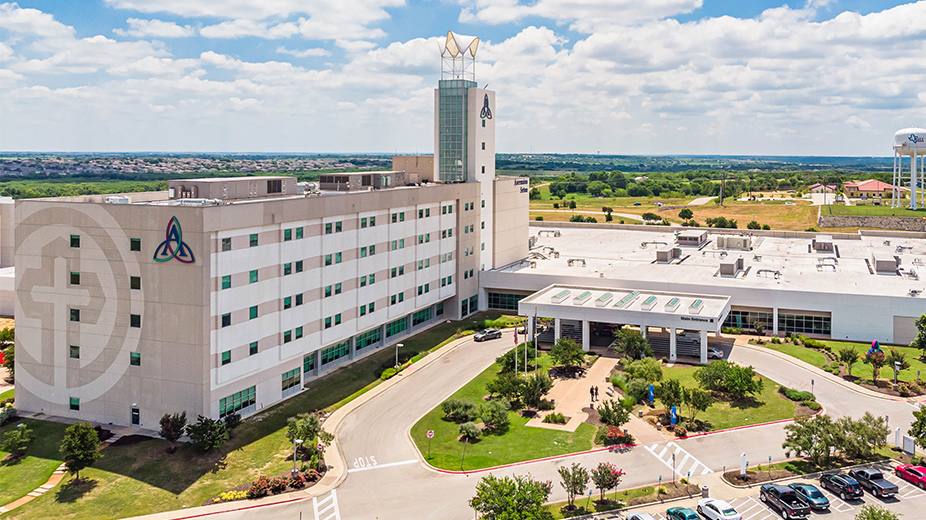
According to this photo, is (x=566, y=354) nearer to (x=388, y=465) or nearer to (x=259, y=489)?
(x=388, y=465)

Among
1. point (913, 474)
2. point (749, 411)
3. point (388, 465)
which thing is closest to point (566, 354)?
point (749, 411)

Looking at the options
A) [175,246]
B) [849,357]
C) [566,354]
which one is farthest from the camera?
[566,354]

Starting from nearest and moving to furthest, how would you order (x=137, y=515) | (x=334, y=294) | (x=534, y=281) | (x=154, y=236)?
(x=137, y=515), (x=154, y=236), (x=334, y=294), (x=534, y=281)

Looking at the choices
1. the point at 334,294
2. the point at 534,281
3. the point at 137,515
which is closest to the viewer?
the point at 137,515

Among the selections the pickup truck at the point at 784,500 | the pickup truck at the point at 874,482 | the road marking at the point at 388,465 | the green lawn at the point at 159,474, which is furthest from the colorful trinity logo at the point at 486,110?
the pickup truck at the point at 874,482

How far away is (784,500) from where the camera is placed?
45969mm

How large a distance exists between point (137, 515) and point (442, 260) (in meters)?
54.3

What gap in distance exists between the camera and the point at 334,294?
238 feet

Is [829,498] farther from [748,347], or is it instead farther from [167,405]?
[167,405]

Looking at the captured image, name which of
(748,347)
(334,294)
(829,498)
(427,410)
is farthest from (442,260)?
(829,498)

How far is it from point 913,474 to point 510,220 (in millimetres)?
71215

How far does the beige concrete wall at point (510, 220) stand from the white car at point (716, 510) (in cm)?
6520

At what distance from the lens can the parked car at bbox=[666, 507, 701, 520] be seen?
146 feet

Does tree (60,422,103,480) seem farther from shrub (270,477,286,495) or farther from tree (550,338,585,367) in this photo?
tree (550,338,585,367)
